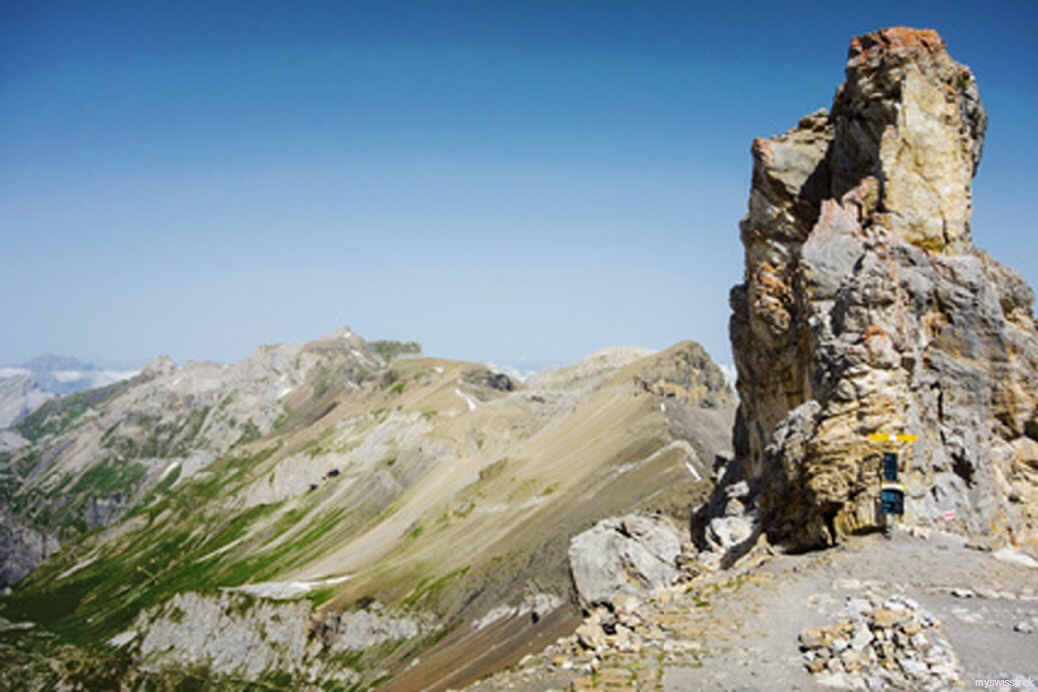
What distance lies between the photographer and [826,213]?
38.8 meters

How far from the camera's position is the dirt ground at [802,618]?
1783 centimetres

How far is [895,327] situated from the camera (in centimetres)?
3069

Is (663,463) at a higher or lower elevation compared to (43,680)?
higher

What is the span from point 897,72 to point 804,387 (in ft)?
54.0

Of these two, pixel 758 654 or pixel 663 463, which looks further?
pixel 663 463

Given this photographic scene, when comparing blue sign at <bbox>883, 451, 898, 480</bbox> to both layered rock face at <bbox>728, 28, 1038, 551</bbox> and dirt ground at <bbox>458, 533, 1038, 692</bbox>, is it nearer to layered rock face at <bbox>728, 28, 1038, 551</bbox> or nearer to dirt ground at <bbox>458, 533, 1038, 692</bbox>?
layered rock face at <bbox>728, 28, 1038, 551</bbox>

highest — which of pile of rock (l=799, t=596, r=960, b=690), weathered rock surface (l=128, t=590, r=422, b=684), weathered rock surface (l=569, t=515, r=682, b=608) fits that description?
pile of rock (l=799, t=596, r=960, b=690)

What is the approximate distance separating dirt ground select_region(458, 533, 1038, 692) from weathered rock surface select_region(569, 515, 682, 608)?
29.5 meters

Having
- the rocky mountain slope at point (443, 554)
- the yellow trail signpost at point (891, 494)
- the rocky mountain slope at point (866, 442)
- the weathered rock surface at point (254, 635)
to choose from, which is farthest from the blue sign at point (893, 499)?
the weathered rock surface at point (254, 635)

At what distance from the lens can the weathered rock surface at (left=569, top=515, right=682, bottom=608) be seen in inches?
2135

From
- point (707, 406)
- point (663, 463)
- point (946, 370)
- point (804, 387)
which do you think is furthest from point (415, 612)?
point (946, 370)

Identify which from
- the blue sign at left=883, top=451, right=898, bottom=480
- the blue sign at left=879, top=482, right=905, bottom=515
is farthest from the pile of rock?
the blue sign at left=883, top=451, right=898, bottom=480

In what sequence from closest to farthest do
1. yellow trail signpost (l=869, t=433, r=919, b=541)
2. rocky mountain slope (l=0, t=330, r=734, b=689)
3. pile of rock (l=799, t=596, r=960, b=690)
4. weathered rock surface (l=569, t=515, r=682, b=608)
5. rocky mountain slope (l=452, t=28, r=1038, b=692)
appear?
pile of rock (l=799, t=596, r=960, b=690), rocky mountain slope (l=452, t=28, r=1038, b=692), yellow trail signpost (l=869, t=433, r=919, b=541), weathered rock surface (l=569, t=515, r=682, b=608), rocky mountain slope (l=0, t=330, r=734, b=689)

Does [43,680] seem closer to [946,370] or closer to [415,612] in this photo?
[415,612]
